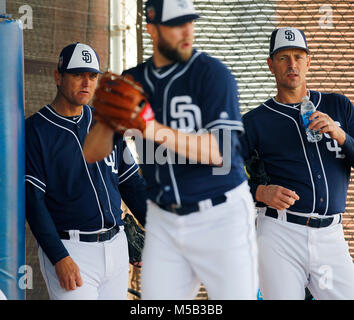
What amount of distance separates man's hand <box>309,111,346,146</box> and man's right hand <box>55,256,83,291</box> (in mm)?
1218

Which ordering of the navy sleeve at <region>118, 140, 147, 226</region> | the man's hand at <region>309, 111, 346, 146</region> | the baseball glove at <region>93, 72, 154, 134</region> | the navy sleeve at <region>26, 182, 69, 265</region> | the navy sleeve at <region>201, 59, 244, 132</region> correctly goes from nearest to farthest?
the baseball glove at <region>93, 72, 154, 134</region>, the navy sleeve at <region>201, 59, 244, 132</region>, the man's hand at <region>309, 111, 346, 146</region>, the navy sleeve at <region>26, 182, 69, 265</region>, the navy sleeve at <region>118, 140, 147, 226</region>

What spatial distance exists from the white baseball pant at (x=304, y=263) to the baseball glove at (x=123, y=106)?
120 cm

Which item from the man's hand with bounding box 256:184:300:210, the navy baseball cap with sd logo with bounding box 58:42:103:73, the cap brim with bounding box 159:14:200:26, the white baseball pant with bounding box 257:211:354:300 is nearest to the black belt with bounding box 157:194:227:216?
the cap brim with bounding box 159:14:200:26

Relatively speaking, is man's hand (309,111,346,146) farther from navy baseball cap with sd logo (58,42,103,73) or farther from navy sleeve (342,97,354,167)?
navy baseball cap with sd logo (58,42,103,73)

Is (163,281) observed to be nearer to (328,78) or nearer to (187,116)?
(187,116)

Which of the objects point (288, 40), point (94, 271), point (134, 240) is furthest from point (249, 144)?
point (94, 271)

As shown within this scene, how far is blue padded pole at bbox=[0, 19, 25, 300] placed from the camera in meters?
2.73

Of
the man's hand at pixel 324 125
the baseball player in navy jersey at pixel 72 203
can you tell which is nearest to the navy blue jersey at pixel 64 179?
the baseball player in navy jersey at pixel 72 203

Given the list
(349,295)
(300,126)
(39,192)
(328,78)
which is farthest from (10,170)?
(328,78)

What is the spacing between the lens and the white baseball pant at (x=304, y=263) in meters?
2.71

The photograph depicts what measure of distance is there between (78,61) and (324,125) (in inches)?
48.4

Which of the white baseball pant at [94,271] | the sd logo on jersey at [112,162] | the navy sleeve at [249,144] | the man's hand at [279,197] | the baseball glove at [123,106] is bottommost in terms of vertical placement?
the white baseball pant at [94,271]

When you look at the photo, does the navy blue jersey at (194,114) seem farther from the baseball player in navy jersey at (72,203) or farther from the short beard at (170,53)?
the baseball player in navy jersey at (72,203)

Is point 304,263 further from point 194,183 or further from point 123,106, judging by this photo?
point 123,106
